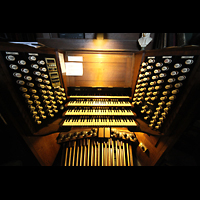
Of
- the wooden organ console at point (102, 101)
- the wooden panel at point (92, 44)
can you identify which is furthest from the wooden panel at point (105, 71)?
the wooden panel at point (92, 44)

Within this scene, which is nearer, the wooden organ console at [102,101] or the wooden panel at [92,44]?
the wooden organ console at [102,101]

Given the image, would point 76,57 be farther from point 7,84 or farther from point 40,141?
point 40,141

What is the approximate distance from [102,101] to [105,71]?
2.12ft

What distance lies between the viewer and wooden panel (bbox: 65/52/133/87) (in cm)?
161

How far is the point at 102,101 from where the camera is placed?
1659mm

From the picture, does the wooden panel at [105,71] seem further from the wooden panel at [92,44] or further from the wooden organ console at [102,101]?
the wooden panel at [92,44]

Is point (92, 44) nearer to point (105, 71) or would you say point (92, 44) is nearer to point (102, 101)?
point (105, 71)

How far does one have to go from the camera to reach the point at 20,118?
116cm

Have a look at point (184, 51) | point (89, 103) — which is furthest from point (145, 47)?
point (89, 103)

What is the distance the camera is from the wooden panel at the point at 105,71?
1607mm

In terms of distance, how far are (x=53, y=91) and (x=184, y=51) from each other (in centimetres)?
199

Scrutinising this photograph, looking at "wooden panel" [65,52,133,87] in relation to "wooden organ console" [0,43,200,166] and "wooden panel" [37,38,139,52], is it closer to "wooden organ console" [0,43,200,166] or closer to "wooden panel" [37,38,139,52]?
"wooden organ console" [0,43,200,166]

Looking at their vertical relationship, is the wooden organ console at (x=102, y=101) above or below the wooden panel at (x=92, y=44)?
below

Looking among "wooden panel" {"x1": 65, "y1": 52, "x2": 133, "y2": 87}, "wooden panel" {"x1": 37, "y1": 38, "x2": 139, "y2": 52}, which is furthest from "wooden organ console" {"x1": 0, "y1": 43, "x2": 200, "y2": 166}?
"wooden panel" {"x1": 37, "y1": 38, "x2": 139, "y2": 52}
